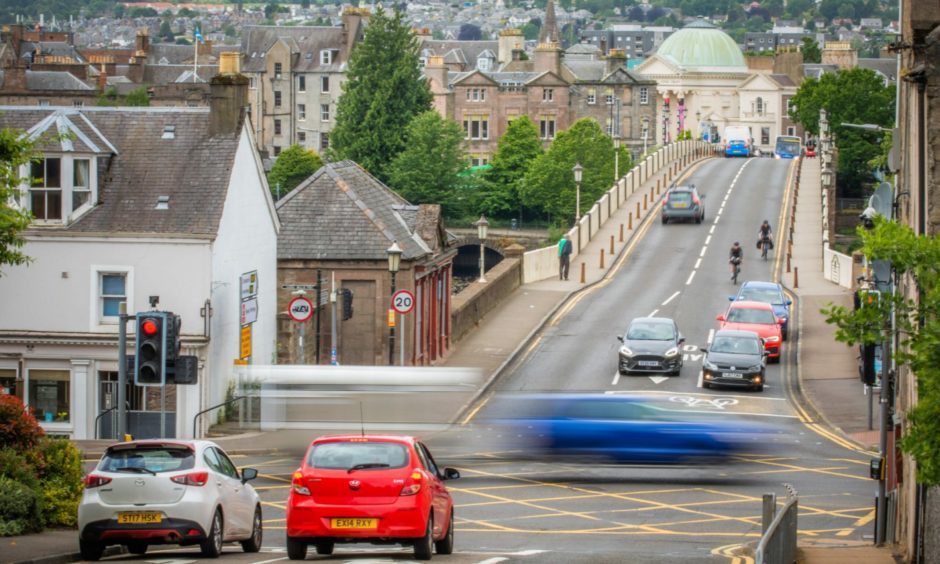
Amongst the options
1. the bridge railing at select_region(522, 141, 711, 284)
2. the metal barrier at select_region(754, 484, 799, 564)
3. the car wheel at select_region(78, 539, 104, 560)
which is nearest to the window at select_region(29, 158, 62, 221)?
the car wheel at select_region(78, 539, 104, 560)

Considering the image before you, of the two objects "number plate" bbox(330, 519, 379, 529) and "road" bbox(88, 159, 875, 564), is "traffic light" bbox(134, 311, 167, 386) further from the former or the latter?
"number plate" bbox(330, 519, 379, 529)

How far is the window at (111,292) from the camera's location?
39.9 m

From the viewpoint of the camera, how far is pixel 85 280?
39906mm

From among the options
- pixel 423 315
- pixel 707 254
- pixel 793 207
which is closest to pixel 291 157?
pixel 793 207

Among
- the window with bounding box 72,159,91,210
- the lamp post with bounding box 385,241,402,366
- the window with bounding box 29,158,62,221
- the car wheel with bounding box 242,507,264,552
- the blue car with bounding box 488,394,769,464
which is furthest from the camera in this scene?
the lamp post with bounding box 385,241,402,366

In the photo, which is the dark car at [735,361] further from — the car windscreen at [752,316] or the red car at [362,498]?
the red car at [362,498]

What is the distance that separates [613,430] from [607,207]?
5236 centimetres

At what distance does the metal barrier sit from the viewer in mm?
16047

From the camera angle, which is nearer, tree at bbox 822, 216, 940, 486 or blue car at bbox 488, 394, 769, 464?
tree at bbox 822, 216, 940, 486

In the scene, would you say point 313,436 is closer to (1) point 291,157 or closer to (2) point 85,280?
(2) point 85,280

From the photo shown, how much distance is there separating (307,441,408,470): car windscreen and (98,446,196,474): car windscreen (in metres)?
1.52

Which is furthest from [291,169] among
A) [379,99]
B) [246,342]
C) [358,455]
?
[358,455]

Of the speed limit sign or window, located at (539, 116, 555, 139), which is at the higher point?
window, located at (539, 116, 555, 139)

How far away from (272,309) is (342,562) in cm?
2540
